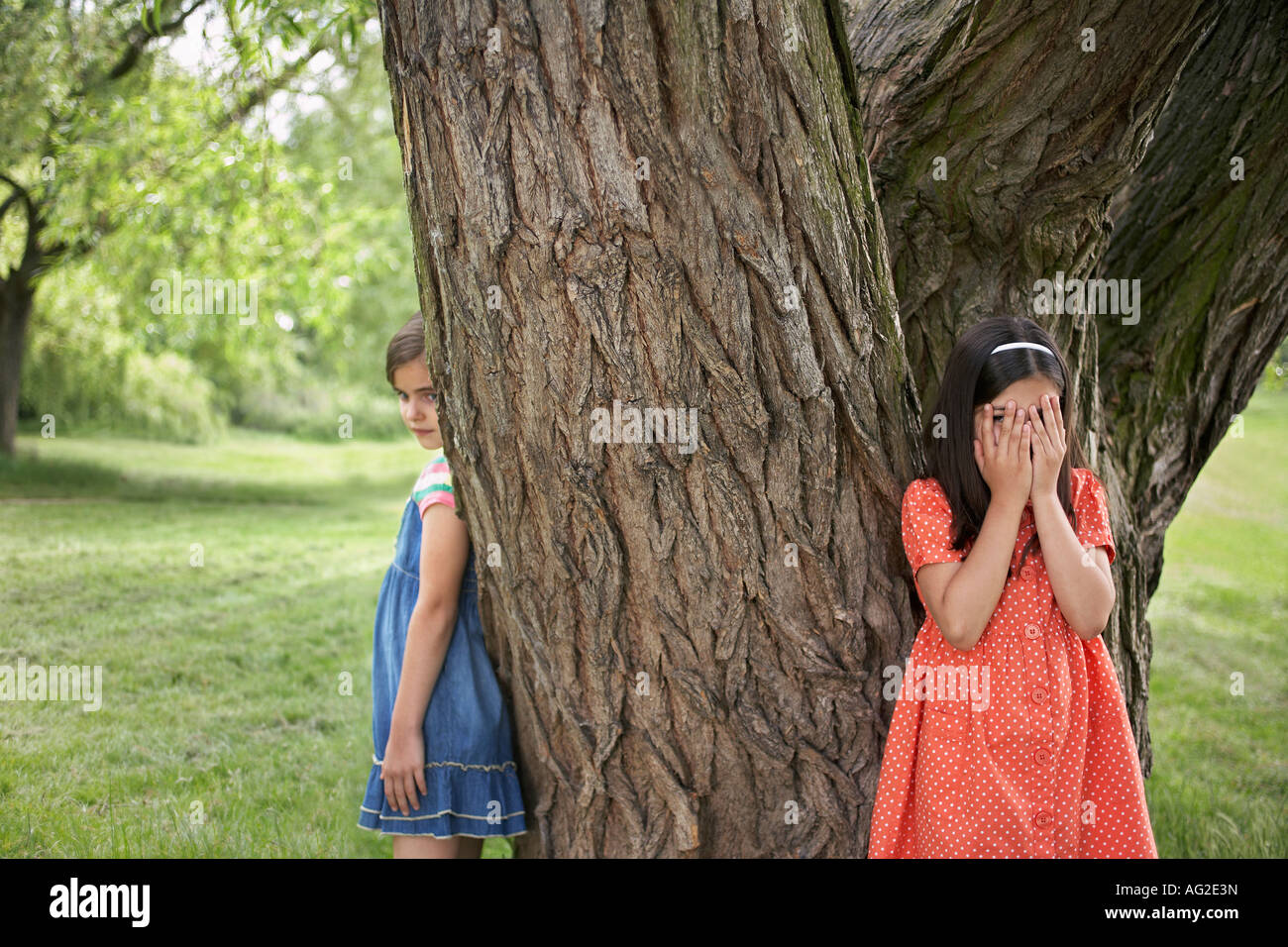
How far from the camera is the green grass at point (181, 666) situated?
10.3ft

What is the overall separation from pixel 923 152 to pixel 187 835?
295cm

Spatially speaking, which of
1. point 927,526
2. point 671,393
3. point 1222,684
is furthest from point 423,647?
point 1222,684

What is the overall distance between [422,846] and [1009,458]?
1659 millimetres

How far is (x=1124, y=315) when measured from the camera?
2.88m

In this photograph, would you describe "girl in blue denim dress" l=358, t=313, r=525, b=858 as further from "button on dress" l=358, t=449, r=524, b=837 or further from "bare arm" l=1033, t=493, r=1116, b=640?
"bare arm" l=1033, t=493, r=1116, b=640

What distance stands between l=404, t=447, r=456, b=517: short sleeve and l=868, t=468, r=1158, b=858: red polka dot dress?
42.8 inches

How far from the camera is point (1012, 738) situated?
6.79ft

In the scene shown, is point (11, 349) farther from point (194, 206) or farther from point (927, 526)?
point (927, 526)

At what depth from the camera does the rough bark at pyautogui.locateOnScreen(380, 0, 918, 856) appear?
1.85 metres

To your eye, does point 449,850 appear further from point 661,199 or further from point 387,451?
point 387,451

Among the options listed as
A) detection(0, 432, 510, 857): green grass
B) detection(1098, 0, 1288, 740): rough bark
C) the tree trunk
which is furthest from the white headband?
the tree trunk

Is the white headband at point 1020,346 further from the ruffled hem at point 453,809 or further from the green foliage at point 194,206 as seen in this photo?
the green foliage at point 194,206

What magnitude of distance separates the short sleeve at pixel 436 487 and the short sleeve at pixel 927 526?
1.06 m

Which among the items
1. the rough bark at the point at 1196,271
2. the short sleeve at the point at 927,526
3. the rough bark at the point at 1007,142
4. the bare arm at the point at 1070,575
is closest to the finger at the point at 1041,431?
the bare arm at the point at 1070,575
